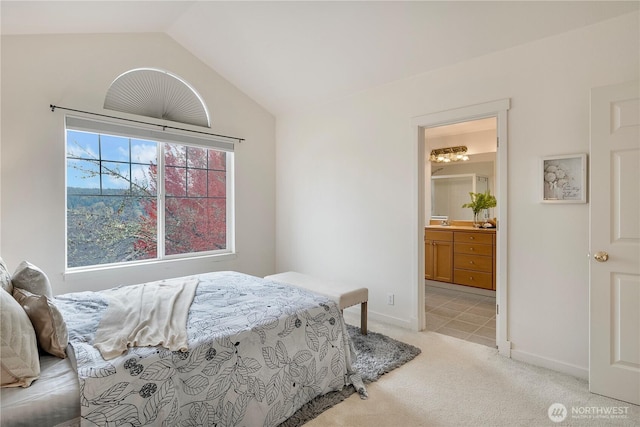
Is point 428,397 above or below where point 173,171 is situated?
below

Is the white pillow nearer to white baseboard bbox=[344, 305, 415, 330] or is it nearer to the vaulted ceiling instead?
the vaulted ceiling

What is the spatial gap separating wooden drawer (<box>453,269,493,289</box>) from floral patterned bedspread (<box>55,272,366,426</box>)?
2.97 meters

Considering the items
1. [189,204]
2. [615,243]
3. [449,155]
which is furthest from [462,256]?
[189,204]

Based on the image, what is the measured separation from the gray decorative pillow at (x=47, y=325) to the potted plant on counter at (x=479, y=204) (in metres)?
5.02

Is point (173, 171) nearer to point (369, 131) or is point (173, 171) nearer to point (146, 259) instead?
point (146, 259)

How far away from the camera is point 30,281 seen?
1.75 m

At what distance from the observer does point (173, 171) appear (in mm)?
3822

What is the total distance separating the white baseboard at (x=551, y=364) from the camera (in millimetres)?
2355

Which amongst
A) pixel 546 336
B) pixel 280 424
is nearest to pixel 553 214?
pixel 546 336

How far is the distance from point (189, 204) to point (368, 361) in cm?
272

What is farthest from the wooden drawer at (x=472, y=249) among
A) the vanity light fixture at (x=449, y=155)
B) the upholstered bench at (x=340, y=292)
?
the upholstered bench at (x=340, y=292)

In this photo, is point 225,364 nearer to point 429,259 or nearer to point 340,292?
point 340,292

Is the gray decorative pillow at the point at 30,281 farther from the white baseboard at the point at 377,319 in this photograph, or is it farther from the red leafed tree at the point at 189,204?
the white baseboard at the point at 377,319

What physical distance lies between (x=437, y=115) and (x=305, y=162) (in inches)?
72.2
